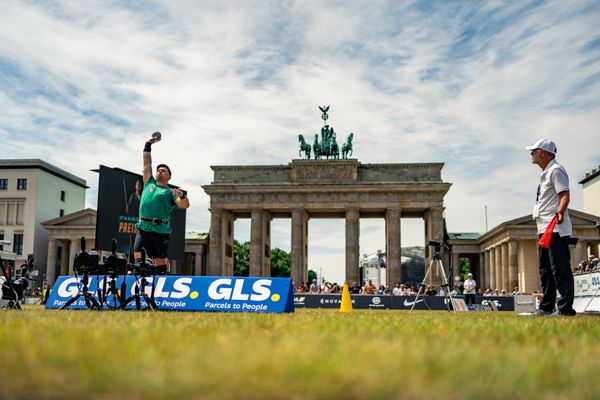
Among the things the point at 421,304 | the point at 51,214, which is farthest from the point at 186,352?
the point at 51,214

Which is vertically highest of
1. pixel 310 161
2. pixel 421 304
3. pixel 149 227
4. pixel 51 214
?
pixel 310 161

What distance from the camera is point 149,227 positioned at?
11.3m

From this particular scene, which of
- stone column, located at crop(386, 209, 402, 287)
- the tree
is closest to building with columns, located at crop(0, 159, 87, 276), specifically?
stone column, located at crop(386, 209, 402, 287)

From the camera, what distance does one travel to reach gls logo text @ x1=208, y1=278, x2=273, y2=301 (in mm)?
11477

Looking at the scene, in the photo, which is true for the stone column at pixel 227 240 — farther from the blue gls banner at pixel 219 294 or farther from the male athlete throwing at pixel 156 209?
the male athlete throwing at pixel 156 209

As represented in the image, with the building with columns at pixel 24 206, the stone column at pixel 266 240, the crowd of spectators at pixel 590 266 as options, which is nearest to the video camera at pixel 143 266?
the crowd of spectators at pixel 590 266

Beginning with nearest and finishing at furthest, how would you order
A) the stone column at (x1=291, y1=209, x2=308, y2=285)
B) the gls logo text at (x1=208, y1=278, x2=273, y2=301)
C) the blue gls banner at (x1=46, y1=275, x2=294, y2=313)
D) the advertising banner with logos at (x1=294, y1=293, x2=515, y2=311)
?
1. the blue gls banner at (x1=46, y1=275, x2=294, y2=313)
2. the gls logo text at (x1=208, y1=278, x2=273, y2=301)
3. the advertising banner with logos at (x1=294, y1=293, x2=515, y2=311)
4. the stone column at (x1=291, y1=209, x2=308, y2=285)

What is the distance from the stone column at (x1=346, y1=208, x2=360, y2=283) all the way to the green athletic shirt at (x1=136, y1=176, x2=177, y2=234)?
192ft

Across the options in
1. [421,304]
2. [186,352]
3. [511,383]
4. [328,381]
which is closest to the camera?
[328,381]

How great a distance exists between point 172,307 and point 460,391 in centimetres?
1027

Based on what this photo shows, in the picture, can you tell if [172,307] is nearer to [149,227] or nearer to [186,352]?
[149,227]

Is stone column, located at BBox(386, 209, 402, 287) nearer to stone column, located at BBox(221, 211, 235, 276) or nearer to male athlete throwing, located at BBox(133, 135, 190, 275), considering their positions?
stone column, located at BBox(221, 211, 235, 276)

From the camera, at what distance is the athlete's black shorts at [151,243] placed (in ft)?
37.3

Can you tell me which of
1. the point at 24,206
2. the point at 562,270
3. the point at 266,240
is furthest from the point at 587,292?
the point at 24,206
